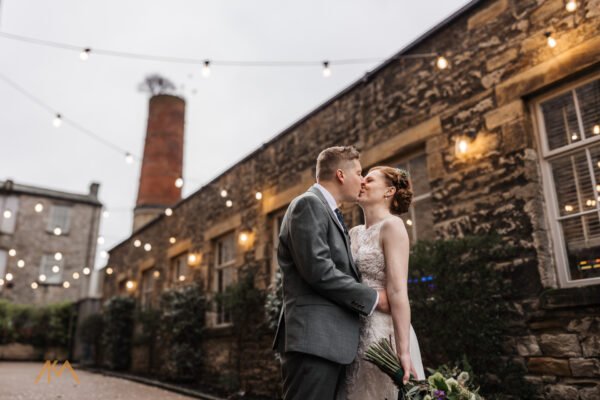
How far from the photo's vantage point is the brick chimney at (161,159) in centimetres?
2039

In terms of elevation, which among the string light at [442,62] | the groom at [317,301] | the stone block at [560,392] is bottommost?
the stone block at [560,392]

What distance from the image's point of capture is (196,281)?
1059cm

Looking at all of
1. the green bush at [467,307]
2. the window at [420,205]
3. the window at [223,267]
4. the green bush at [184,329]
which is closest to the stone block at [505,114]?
the window at [420,205]

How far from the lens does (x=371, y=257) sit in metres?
2.46

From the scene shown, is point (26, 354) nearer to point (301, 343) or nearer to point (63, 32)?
point (301, 343)

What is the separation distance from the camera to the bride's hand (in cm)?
207

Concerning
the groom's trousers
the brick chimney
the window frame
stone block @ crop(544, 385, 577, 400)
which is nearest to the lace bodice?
the groom's trousers

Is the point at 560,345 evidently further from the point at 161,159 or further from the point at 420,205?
the point at 161,159

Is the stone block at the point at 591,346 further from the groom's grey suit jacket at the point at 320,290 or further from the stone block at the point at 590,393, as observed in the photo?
the groom's grey suit jacket at the point at 320,290

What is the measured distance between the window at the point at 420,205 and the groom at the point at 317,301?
3446 millimetres

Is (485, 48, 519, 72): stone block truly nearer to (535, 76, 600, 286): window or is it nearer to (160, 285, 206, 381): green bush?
(535, 76, 600, 286): window

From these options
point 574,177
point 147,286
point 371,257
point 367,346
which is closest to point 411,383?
point 367,346

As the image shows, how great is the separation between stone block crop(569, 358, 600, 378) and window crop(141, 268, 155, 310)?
12.1 m

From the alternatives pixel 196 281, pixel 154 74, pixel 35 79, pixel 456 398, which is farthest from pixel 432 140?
pixel 35 79
